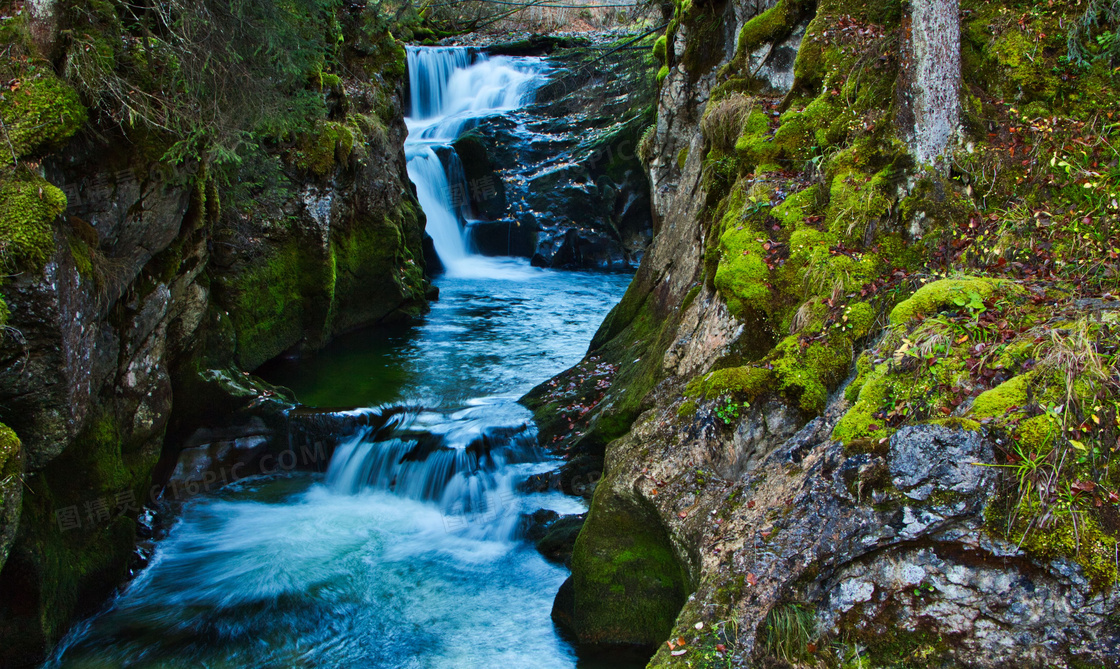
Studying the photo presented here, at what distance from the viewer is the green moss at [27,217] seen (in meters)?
5.05

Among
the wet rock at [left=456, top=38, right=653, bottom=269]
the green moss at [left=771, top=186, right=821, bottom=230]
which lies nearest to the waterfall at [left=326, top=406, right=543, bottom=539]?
the green moss at [left=771, top=186, right=821, bottom=230]

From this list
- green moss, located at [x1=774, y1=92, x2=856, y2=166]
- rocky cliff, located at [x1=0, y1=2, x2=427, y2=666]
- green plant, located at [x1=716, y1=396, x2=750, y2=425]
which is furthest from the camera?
green moss, located at [x1=774, y1=92, x2=856, y2=166]

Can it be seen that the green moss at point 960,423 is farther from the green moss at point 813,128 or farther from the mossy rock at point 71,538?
the mossy rock at point 71,538

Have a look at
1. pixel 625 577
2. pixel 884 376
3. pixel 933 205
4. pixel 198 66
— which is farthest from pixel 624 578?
pixel 198 66

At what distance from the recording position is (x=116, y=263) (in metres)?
6.40

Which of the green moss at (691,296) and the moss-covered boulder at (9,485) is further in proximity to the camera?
the green moss at (691,296)

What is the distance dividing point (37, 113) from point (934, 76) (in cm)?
700

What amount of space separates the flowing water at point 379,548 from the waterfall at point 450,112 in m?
6.66

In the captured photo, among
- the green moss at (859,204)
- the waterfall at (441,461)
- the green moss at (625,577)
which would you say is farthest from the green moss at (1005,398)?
the waterfall at (441,461)

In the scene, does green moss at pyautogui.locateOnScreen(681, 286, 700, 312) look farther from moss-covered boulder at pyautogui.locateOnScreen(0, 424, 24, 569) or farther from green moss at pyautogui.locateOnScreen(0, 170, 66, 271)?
moss-covered boulder at pyautogui.locateOnScreen(0, 424, 24, 569)

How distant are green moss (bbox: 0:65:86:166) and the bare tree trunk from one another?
6754 mm

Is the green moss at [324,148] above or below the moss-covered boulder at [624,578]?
above

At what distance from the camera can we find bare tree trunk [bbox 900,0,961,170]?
550 cm

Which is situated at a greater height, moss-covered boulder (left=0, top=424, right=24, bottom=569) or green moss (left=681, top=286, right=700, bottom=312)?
green moss (left=681, top=286, right=700, bottom=312)
